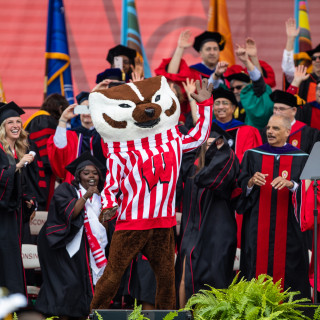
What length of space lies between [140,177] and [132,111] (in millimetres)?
439

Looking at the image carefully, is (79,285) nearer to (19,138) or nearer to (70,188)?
(70,188)

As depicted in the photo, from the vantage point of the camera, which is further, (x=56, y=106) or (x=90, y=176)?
(x=56, y=106)

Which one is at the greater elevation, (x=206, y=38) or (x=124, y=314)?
(x=206, y=38)

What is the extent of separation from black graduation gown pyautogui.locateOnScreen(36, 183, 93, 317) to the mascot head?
1.72m

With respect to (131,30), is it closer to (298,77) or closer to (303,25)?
(303,25)

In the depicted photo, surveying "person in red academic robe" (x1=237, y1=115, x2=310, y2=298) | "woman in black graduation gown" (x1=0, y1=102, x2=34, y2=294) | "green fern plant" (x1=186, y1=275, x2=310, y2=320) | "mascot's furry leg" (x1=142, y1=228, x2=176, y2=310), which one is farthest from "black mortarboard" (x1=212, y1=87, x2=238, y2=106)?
"green fern plant" (x1=186, y1=275, x2=310, y2=320)

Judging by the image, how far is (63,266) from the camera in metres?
6.50

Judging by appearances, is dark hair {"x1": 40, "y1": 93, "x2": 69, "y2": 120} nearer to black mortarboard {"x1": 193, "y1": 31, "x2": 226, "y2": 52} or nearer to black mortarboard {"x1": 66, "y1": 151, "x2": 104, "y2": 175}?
black mortarboard {"x1": 66, "y1": 151, "x2": 104, "y2": 175}

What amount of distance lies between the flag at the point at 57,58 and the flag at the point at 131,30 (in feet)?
2.46

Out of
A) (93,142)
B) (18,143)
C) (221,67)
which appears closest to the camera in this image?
(18,143)

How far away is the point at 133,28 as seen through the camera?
9289 mm

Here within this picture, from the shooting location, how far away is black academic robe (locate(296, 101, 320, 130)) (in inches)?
304

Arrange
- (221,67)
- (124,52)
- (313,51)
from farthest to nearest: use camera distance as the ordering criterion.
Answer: (124,52), (313,51), (221,67)

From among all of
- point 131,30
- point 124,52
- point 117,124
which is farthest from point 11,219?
point 131,30
